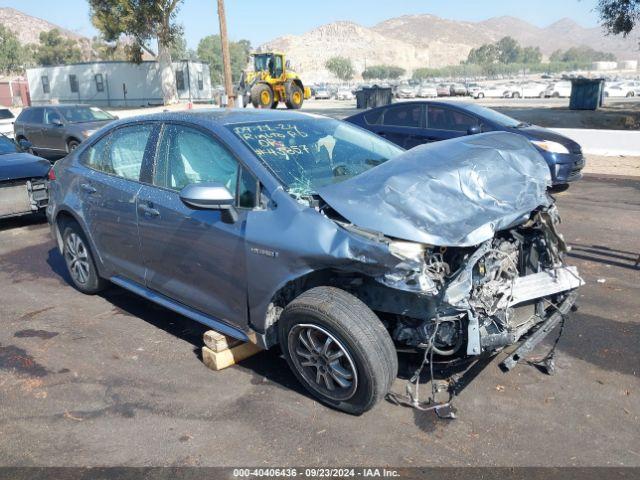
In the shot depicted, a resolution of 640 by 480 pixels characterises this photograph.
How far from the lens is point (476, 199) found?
11.4ft

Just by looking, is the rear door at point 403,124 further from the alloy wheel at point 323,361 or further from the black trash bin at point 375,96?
the black trash bin at point 375,96

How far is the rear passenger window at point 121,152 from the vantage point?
4477mm

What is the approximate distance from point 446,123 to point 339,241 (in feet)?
24.9

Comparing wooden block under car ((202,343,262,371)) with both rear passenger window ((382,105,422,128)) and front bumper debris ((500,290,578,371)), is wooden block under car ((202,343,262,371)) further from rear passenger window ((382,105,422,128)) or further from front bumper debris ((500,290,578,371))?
rear passenger window ((382,105,422,128))

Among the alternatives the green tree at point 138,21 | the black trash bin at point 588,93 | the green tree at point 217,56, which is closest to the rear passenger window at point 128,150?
the black trash bin at point 588,93

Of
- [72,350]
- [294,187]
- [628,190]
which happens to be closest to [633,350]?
[294,187]

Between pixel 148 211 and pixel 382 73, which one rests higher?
pixel 382 73

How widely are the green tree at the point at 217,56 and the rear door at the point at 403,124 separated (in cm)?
10871

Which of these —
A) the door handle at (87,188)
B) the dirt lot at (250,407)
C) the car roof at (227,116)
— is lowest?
the dirt lot at (250,407)

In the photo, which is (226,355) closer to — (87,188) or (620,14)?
(87,188)

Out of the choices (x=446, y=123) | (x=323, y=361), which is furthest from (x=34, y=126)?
(x=323, y=361)

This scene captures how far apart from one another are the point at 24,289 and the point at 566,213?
23.6ft

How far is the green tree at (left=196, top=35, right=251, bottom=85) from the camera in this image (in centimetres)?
11748

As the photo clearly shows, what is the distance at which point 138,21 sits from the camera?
35906mm
